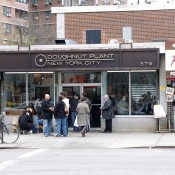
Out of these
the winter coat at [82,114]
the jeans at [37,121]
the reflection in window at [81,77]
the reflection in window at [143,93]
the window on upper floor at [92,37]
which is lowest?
the jeans at [37,121]

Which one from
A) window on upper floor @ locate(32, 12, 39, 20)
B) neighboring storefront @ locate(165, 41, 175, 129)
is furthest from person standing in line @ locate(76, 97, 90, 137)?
window on upper floor @ locate(32, 12, 39, 20)

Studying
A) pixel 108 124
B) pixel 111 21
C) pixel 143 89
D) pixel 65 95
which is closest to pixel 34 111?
pixel 65 95

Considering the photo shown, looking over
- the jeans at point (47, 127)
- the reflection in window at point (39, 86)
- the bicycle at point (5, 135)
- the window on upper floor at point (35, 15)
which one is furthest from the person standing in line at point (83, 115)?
the window on upper floor at point (35, 15)

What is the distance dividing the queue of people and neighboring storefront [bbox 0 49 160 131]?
2.52 feet

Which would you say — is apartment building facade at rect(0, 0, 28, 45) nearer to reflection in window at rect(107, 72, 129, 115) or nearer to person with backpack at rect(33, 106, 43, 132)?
person with backpack at rect(33, 106, 43, 132)

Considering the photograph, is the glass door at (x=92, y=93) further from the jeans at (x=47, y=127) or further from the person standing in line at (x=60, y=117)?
the person standing in line at (x=60, y=117)

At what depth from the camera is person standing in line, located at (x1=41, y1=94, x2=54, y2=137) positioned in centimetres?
2317

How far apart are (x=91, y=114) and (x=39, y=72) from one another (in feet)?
10.1

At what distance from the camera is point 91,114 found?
25.5m

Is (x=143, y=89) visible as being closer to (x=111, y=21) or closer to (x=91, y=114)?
(x=91, y=114)

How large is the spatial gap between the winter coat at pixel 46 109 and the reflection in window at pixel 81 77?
2.59 meters

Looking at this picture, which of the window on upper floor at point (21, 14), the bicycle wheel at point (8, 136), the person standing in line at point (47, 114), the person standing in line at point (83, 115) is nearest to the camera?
the bicycle wheel at point (8, 136)

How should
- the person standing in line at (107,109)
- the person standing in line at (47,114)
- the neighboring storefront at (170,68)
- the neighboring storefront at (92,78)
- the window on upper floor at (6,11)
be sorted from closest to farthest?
the person standing in line at (47,114)
the neighboring storefront at (170,68)
the person standing in line at (107,109)
the neighboring storefront at (92,78)
the window on upper floor at (6,11)

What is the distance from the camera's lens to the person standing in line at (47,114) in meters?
23.2
